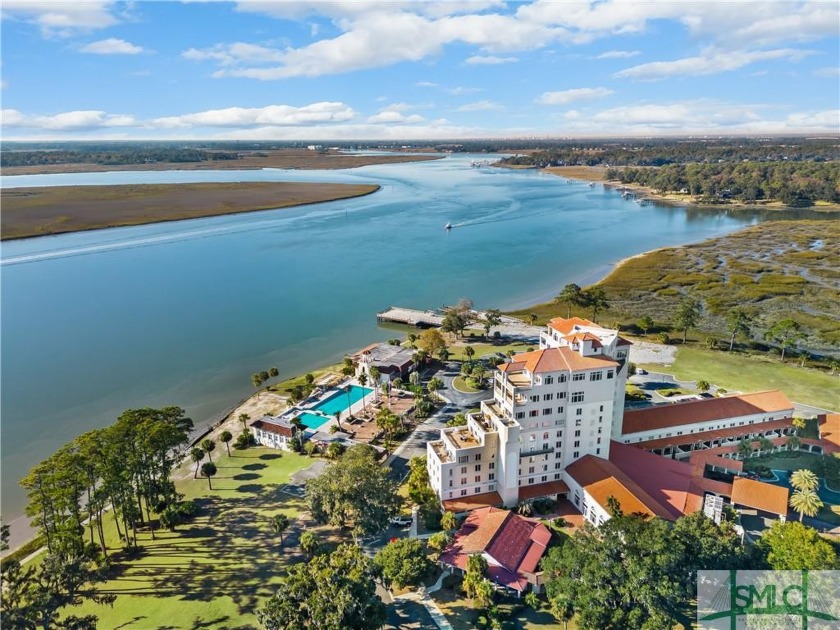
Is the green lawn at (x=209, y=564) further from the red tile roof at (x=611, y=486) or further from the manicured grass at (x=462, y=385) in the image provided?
the manicured grass at (x=462, y=385)

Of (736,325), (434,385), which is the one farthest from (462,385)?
(736,325)

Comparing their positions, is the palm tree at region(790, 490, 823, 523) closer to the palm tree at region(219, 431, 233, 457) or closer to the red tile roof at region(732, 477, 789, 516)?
the red tile roof at region(732, 477, 789, 516)

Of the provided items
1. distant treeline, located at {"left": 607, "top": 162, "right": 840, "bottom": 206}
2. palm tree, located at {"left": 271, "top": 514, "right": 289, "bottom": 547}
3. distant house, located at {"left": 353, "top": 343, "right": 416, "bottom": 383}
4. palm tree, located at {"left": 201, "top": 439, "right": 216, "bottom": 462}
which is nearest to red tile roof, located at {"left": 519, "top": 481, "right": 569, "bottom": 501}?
palm tree, located at {"left": 271, "top": 514, "right": 289, "bottom": 547}

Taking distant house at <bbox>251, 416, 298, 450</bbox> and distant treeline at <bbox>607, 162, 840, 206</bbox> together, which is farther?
distant treeline at <bbox>607, 162, 840, 206</bbox>

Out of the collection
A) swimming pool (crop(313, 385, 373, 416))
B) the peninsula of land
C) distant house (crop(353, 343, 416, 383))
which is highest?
the peninsula of land

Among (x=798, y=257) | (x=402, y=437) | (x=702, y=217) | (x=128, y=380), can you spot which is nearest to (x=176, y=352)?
(x=128, y=380)

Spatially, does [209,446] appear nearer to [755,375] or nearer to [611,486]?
[611,486]
